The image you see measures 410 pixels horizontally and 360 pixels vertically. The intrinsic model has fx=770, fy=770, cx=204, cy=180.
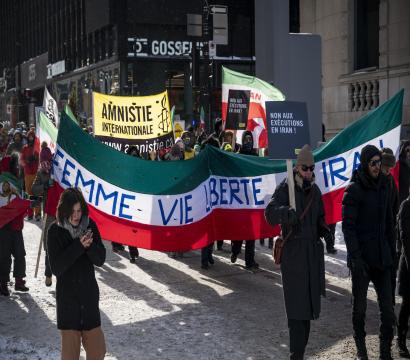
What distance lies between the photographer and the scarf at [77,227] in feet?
18.1

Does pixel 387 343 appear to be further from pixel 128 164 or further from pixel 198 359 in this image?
pixel 128 164

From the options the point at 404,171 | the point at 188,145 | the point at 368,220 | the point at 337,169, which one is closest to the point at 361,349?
the point at 368,220

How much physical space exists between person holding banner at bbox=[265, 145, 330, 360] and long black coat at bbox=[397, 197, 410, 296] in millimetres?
887

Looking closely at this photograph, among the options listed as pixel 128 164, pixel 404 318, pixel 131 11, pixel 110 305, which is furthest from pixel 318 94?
pixel 131 11

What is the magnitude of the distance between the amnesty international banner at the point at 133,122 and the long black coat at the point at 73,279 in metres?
8.20

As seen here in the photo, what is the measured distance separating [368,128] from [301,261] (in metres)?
3.45

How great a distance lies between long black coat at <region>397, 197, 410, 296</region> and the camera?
6.80 meters

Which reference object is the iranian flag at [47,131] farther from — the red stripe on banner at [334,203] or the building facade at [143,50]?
the building facade at [143,50]

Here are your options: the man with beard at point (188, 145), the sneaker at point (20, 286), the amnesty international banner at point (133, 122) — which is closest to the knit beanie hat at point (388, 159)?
the sneaker at point (20, 286)

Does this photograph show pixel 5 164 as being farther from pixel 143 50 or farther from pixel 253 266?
pixel 143 50

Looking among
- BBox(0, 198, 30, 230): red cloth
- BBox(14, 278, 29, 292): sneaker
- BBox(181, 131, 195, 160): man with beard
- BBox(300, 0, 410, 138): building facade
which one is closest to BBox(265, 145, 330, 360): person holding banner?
BBox(0, 198, 30, 230): red cloth

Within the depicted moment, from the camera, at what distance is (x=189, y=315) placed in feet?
27.7

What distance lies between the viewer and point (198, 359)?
686 centimetres

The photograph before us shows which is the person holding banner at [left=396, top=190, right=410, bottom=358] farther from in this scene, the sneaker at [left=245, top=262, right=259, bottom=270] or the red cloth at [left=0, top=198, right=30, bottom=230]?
the red cloth at [left=0, top=198, right=30, bottom=230]
